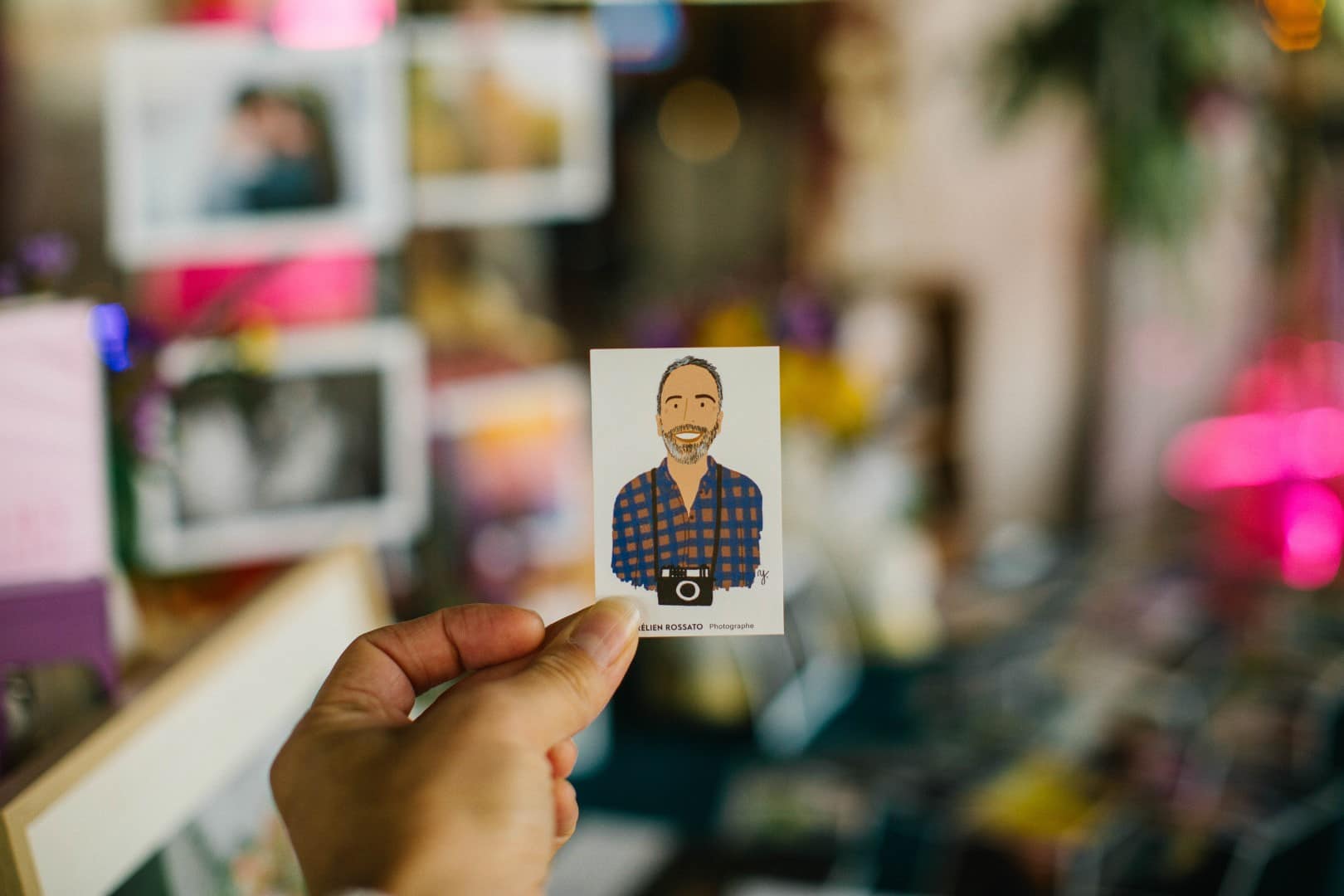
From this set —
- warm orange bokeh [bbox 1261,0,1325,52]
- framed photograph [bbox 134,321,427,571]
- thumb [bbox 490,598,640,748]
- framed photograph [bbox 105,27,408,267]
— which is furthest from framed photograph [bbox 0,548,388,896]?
warm orange bokeh [bbox 1261,0,1325,52]

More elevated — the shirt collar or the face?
the face

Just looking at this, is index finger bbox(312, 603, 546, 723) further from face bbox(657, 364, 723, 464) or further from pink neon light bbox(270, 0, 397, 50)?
pink neon light bbox(270, 0, 397, 50)

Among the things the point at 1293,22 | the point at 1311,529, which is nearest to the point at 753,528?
the point at 1293,22

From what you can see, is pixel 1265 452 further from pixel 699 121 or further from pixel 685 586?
pixel 699 121

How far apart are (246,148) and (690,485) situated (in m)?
1.16

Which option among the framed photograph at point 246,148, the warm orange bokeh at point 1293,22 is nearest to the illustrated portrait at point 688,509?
the framed photograph at point 246,148

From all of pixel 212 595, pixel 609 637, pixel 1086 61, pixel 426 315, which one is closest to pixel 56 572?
pixel 609 637

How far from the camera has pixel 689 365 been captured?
1.84 feet

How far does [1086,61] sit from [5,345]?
1.65m

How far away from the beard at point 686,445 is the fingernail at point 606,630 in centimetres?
8

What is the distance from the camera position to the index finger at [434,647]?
57 cm

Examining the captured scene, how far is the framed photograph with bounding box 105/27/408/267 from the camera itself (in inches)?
55.3

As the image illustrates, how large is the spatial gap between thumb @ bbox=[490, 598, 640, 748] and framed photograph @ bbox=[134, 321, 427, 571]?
0.90 meters

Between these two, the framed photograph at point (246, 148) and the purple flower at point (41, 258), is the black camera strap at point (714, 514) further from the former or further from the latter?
the framed photograph at point (246, 148)
